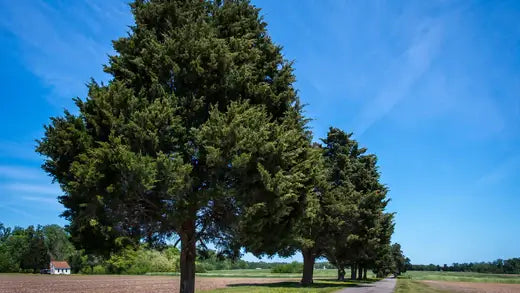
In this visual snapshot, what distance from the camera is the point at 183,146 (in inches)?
539

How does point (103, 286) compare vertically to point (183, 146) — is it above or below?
below

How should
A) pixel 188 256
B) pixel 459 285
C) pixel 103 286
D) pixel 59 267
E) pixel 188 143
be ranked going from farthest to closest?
pixel 59 267 < pixel 459 285 < pixel 103 286 < pixel 188 256 < pixel 188 143

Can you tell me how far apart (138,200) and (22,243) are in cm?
11492

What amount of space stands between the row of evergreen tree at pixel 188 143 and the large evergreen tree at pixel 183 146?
0.05 m

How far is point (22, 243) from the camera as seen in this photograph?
106 meters

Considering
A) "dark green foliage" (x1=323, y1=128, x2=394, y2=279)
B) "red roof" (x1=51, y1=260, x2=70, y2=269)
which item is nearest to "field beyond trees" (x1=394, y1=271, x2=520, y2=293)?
"dark green foliage" (x1=323, y1=128, x2=394, y2=279)

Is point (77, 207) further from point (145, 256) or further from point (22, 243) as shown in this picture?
point (22, 243)

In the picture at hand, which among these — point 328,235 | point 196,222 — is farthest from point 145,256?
point 196,222

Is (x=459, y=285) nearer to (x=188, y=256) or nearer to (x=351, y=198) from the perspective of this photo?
(x=351, y=198)

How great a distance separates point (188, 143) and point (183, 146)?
28cm

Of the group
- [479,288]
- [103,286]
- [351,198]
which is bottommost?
[103,286]

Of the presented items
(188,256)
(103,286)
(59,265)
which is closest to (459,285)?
(103,286)

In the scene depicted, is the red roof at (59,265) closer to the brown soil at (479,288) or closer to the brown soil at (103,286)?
the brown soil at (103,286)

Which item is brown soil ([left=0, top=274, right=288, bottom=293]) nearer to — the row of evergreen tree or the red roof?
the row of evergreen tree
